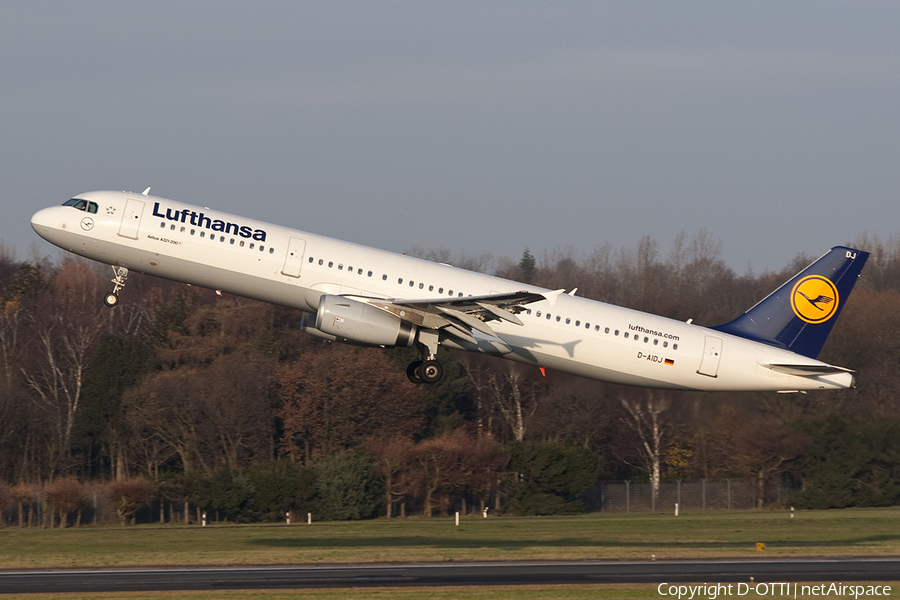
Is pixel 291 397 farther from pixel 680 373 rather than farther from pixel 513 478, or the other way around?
pixel 680 373

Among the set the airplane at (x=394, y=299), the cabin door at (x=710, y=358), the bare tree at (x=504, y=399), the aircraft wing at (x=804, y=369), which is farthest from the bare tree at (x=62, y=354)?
the aircraft wing at (x=804, y=369)

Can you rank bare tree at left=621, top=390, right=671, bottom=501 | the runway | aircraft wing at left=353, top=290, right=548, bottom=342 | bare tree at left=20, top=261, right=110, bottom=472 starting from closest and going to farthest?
the runway, aircraft wing at left=353, top=290, right=548, bottom=342, bare tree at left=621, top=390, right=671, bottom=501, bare tree at left=20, top=261, right=110, bottom=472

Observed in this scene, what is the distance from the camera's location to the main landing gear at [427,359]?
3672cm

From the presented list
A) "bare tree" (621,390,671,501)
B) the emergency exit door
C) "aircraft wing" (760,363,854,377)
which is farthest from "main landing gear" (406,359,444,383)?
"bare tree" (621,390,671,501)

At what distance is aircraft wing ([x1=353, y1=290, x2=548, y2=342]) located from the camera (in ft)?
111

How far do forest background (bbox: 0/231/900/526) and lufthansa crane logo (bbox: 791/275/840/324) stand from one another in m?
6.40

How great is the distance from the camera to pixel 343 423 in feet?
247

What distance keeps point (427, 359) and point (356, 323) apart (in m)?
3.34

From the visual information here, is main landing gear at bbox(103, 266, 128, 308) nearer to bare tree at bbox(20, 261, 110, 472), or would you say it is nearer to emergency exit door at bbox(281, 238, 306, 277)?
emergency exit door at bbox(281, 238, 306, 277)

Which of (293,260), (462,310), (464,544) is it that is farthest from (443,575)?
(293,260)

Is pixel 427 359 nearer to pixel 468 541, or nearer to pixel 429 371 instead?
pixel 429 371

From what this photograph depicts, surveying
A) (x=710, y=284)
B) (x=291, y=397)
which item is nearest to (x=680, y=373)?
(x=291, y=397)

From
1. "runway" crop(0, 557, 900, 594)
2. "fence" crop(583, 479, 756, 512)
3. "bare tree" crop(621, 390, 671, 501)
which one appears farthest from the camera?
"fence" crop(583, 479, 756, 512)

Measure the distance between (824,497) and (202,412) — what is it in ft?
132
